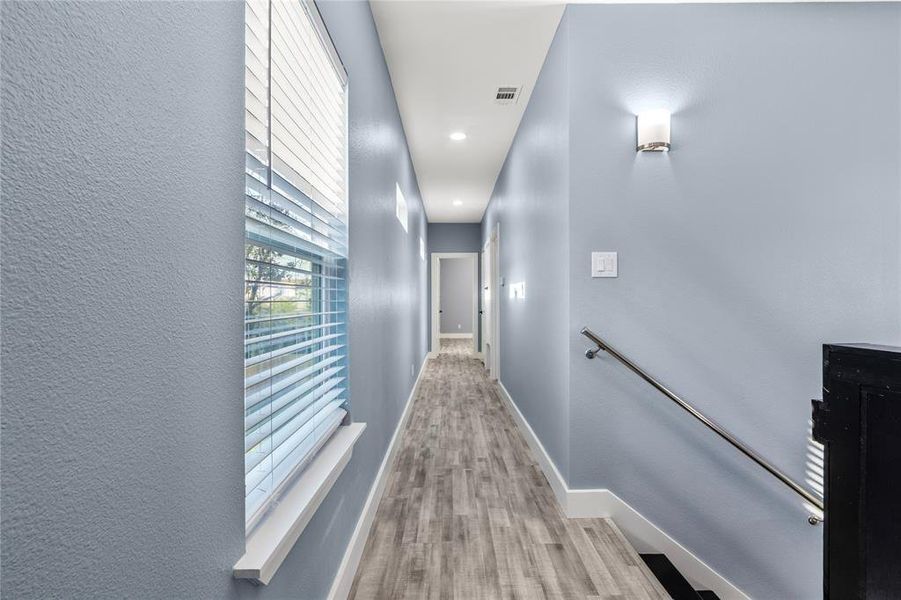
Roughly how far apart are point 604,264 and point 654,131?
2.24 feet

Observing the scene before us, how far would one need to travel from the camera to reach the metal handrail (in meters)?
1.90

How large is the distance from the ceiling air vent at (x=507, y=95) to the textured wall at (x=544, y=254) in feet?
0.42

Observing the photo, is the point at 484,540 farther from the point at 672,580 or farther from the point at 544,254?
the point at 544,254

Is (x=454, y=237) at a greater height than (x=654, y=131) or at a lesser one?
greater

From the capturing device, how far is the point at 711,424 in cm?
194

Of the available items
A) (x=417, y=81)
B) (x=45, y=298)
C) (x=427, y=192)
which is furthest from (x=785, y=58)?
(x=427, y=192)

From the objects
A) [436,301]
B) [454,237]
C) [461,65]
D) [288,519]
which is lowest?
[288,519]

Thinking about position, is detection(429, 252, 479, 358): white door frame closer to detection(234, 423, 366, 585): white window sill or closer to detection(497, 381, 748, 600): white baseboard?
detection(497, 381, 748, 600): white baseboard

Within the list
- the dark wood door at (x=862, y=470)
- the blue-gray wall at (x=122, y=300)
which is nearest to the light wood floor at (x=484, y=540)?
the blue-gray wall at (x=122, y=300)

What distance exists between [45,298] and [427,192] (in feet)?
18.7

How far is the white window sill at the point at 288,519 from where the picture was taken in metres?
0.74

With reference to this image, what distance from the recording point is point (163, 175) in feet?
1.78

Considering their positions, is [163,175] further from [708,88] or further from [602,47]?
[708,88]

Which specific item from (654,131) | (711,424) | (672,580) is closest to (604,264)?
(654,131)
